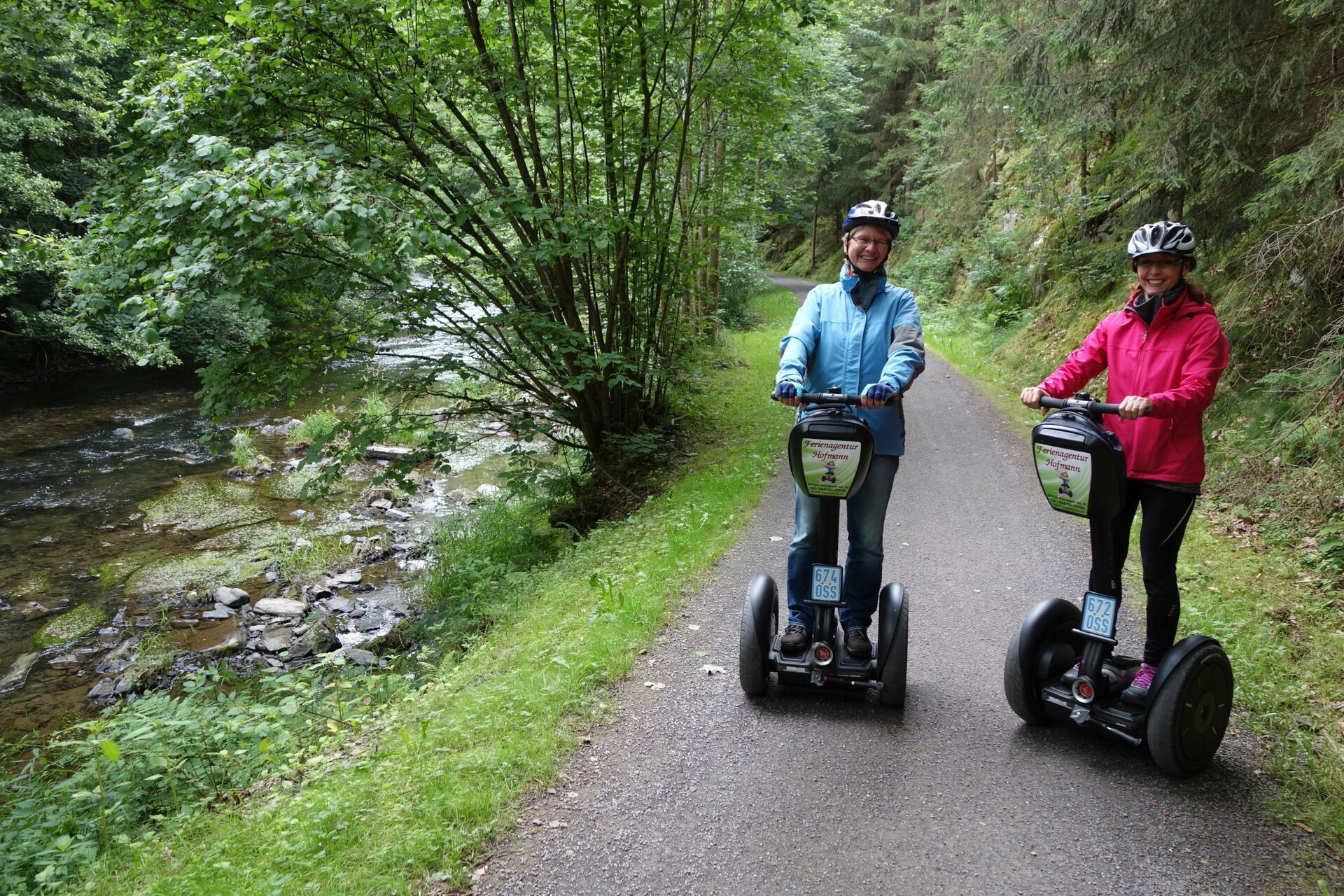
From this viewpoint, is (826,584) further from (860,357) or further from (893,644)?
(860,357)

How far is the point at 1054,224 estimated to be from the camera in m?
16.4

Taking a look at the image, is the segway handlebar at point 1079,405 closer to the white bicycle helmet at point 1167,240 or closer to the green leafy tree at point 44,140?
the white bicycle helmet at point 1167,240

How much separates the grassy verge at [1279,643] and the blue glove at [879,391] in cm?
220

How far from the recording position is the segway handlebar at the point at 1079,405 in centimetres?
317

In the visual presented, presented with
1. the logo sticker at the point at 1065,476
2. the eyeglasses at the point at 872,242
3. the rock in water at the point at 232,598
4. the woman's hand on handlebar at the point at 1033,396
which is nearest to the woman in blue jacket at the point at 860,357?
the eyeglasses at the point at 872,242

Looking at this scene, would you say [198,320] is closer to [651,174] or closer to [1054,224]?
[651,174]

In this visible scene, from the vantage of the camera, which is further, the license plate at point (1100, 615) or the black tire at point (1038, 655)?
the black tire at point (1038, 655)

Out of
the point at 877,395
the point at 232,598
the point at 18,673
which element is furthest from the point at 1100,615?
the point at 18,673

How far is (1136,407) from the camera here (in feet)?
9.98

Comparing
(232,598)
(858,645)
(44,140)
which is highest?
(44,140)

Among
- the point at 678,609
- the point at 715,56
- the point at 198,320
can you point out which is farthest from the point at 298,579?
the point at 198,320

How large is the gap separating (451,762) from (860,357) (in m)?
2.59

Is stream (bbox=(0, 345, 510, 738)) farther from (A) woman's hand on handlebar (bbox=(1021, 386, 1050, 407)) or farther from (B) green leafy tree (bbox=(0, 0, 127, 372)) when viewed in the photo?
(A) woman's hand on handlebar (bbox=(1021, 386, 1050, 407))

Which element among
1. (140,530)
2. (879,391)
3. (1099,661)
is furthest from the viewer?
(140,530)
